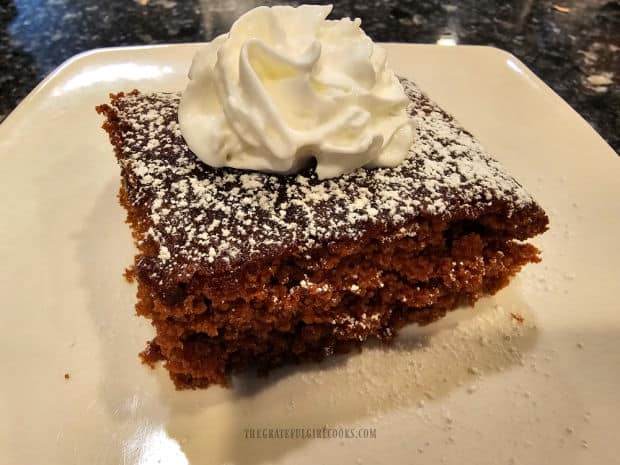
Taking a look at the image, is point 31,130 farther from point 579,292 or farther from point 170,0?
point 579,292

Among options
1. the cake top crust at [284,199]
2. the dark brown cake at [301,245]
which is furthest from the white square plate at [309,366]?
the cake top crust at [284,199]

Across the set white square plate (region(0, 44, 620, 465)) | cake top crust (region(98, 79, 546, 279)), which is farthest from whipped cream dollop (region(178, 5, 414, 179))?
white square plate (region(0, 44, 620, 465))

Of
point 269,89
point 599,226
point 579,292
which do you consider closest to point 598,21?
point 599,226

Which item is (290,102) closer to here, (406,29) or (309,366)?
(309,366)

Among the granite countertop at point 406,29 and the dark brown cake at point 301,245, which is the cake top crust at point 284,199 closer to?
the dark brown cake at point 301,245

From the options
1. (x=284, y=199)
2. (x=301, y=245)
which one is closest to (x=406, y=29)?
(x=284, y=199)

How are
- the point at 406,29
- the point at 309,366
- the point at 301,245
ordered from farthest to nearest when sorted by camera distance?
the point at 406,29, the point at 309,366, the point at 301,245

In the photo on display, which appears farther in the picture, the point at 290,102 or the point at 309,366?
the point at 309,366
